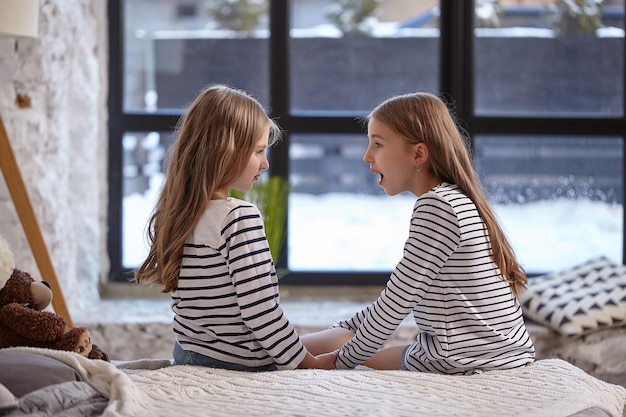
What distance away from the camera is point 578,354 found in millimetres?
3361

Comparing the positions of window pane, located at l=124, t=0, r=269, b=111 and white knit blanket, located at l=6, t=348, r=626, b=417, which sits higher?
window pane, located at l=124, t=0, r=269, b=111

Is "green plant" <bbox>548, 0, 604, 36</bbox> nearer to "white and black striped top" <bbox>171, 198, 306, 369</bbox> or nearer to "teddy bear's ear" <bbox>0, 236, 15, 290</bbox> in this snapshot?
"white and black striped top" <bbox>171, 198, 306, 369</bbox>

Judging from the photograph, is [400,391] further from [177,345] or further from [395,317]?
[177,345]

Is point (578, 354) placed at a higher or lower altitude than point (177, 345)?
lower

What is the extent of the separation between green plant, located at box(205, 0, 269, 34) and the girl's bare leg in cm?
209

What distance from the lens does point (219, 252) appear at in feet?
6.86

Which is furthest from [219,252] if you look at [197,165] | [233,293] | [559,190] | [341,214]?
[559,190]

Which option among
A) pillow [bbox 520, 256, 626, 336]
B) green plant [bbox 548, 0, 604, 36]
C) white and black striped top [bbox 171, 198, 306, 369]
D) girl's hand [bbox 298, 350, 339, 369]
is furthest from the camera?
green plant [bbox 548, 0, 604, 36]

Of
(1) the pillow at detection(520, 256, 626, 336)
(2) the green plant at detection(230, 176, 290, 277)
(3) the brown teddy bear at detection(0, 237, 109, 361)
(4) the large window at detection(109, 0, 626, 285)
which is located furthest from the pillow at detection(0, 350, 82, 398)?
(4) the large window at detection(109, 0, 626, 285)

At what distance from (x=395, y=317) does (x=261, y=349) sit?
32 centimetres

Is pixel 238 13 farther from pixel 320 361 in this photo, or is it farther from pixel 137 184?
pixel 320 361

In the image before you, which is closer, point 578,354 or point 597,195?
point 578,354

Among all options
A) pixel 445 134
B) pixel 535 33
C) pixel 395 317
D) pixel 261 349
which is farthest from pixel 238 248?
pixel 535 33

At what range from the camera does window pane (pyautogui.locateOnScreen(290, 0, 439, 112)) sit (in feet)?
13.5
